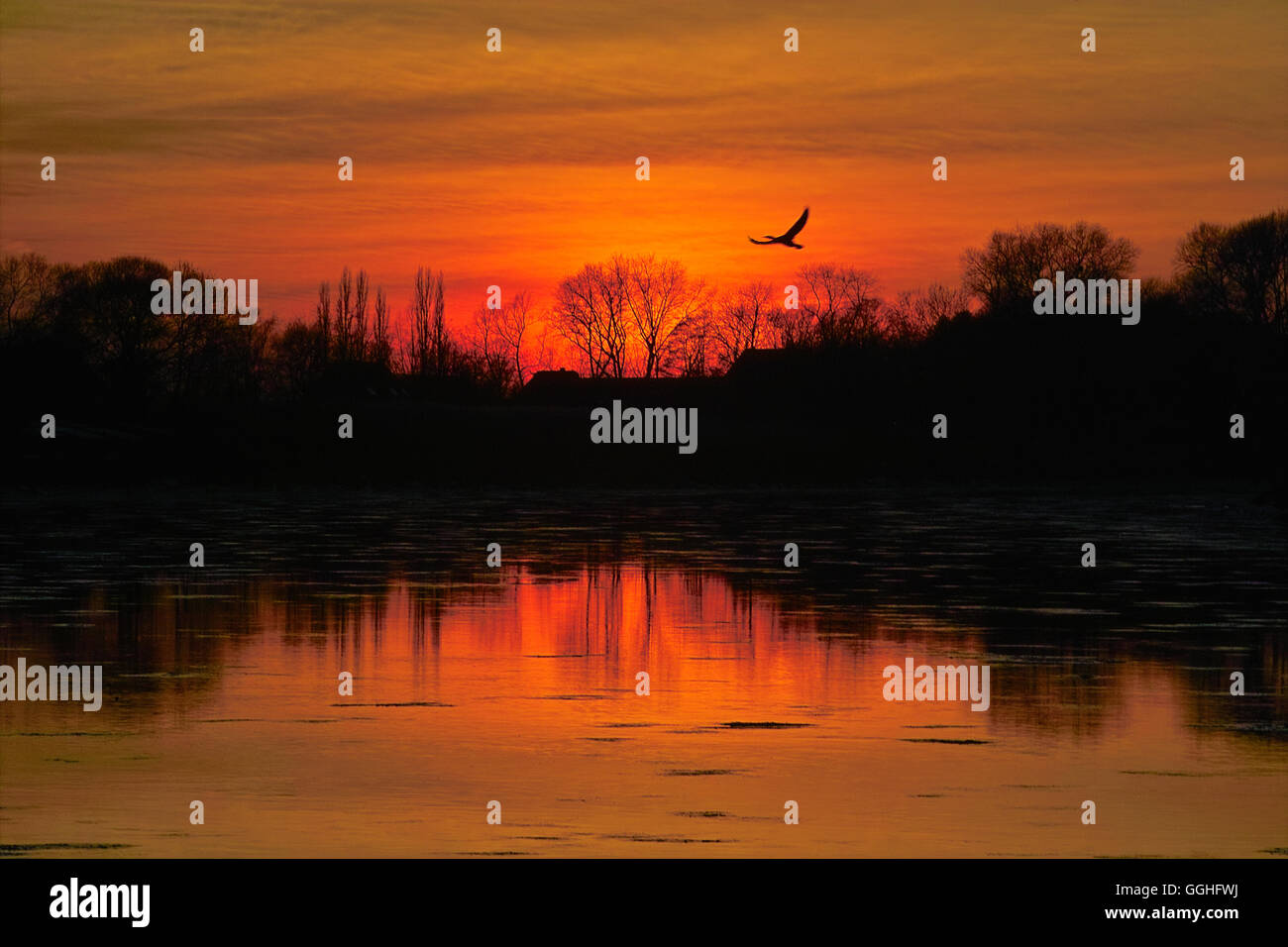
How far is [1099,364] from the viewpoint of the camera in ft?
307

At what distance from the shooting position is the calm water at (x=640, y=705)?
32.1ft

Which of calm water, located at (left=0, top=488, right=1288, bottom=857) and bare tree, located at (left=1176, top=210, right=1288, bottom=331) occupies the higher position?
bare tree, located at (left=1176, top=210, right=1288, bottom=331)

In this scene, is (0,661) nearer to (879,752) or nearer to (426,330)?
(879,752)

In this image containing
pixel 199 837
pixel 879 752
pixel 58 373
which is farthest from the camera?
pixel 58 373

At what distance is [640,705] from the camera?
14.0 m

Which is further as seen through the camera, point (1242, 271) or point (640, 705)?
point (1242, 271)

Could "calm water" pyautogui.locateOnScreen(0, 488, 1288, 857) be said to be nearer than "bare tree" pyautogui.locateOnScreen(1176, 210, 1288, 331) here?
Yes

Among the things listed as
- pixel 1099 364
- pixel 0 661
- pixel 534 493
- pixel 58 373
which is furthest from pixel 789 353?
pixel 0 661

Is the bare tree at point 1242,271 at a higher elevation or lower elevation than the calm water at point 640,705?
higher

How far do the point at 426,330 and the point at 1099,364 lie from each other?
176 ft

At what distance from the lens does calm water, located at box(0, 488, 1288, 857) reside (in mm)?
9781

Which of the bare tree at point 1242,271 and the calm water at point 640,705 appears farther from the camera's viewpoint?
the bare tree at point 1242,271
